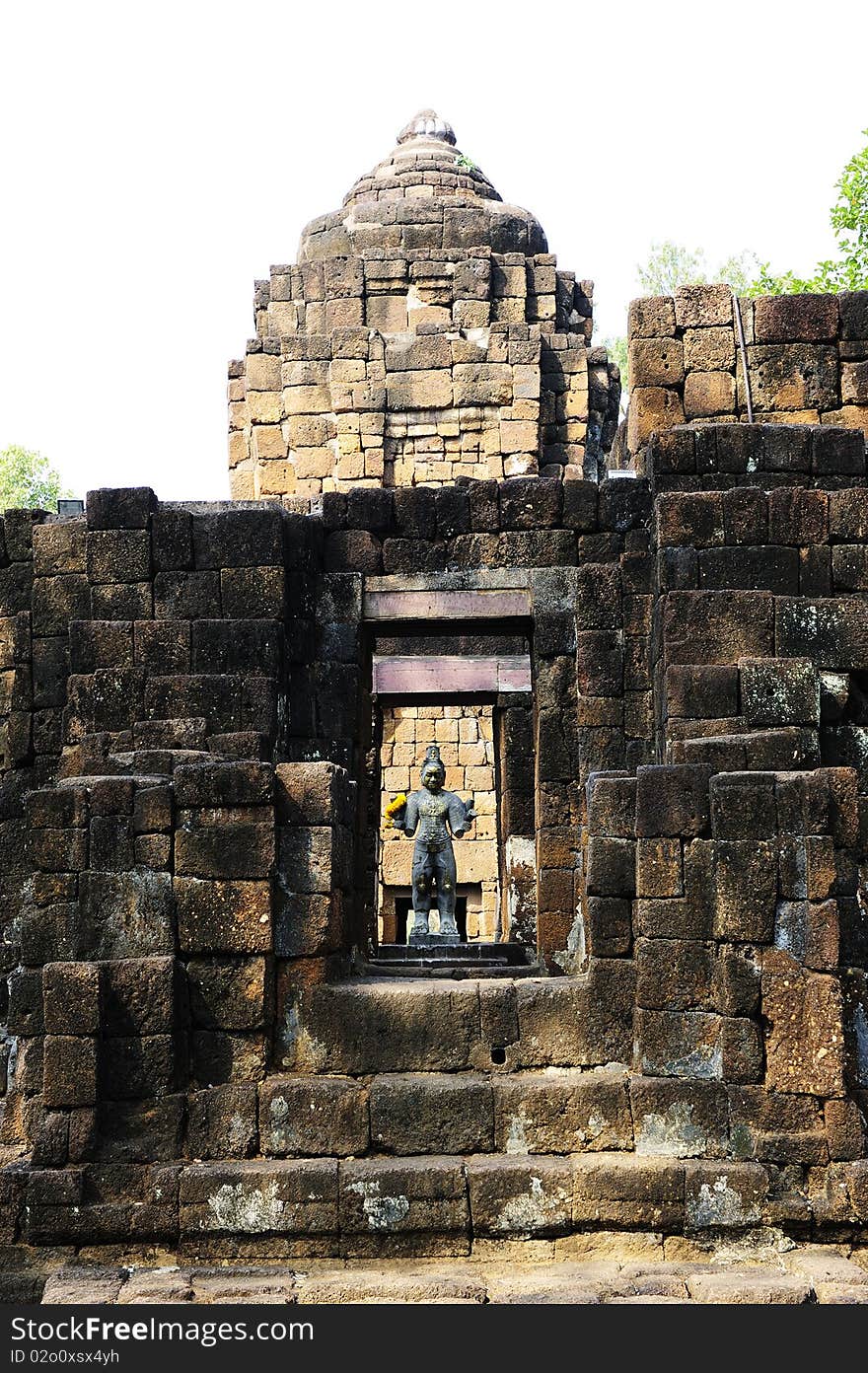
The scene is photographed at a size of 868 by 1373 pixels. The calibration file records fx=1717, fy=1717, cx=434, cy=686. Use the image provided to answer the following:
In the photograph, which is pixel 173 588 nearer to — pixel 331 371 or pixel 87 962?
pixel 87 962

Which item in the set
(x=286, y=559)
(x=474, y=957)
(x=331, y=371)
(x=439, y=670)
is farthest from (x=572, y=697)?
(x=331, y=371)

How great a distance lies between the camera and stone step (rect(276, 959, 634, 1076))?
8625 millimetres

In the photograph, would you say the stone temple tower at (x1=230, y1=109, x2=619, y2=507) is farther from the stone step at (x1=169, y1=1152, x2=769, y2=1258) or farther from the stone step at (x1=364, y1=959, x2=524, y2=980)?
the stone step at (x1=169, y1=1152, x2=769, y2=1258)

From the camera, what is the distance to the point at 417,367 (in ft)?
61.7

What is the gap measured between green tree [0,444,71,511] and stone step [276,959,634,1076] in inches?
1175

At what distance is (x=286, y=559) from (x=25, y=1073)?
3723 mm

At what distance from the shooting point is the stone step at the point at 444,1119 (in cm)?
837

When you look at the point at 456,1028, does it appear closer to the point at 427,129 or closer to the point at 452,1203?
the point at 452,1203

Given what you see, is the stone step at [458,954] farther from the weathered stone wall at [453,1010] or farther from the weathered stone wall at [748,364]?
the weathered stone wall at [748,364]

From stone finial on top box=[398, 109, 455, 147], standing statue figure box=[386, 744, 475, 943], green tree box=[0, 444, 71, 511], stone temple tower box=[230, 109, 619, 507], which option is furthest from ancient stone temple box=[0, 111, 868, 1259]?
green tree box=[0, 444, 71, 511]

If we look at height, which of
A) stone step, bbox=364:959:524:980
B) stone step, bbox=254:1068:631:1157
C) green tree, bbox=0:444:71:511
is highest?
green tree, bbox=0:444:71:511

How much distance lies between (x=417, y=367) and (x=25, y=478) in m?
20.4

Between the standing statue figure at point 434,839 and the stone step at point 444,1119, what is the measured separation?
23.6 ft

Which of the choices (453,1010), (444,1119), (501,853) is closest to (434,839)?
(501,853)
